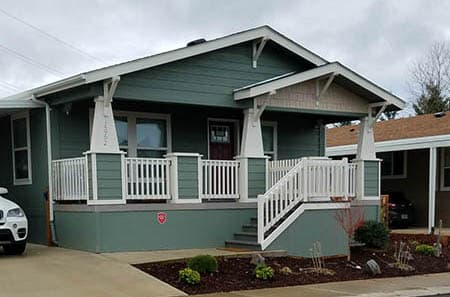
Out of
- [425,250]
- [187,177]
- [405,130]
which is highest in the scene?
[405,130]

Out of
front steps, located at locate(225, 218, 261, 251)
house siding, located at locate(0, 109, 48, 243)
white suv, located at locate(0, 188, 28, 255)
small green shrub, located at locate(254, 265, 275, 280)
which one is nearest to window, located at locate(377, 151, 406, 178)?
front steps, located at locate(225, 218, 261, 251)

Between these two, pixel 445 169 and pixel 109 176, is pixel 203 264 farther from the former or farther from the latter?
pixel 445 169

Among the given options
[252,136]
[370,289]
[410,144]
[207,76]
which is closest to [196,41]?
[207,76]

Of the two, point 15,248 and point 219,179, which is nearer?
point 15,248

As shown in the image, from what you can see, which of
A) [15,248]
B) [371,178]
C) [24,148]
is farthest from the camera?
[371,178]

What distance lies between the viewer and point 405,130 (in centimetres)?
1977

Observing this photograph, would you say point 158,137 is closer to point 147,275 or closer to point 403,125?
point 147,275

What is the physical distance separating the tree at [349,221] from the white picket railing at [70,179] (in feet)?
18.7

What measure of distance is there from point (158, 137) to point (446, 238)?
8.14m

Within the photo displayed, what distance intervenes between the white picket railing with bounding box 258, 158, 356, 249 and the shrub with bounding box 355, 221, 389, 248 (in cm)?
84

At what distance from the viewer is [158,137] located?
13.7 meters

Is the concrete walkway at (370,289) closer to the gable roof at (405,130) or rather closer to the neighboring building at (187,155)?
the neighboring building at (187,155)

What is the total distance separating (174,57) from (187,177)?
2.61 m

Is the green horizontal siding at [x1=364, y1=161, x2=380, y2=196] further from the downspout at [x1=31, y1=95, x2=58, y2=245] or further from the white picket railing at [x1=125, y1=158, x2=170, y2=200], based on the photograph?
the downspout at [x1=31, y1=95, x2=58, y2=245]
